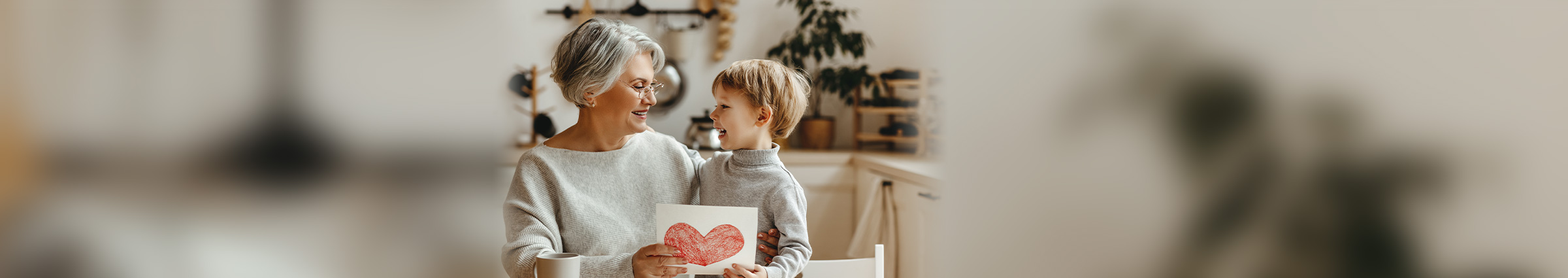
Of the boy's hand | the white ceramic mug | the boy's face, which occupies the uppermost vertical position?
the boy's face

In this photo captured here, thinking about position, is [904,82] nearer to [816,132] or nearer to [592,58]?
[816,132]

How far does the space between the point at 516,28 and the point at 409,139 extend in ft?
8.27

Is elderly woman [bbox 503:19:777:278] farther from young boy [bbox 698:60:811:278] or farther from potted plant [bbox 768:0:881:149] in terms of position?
potted plant [bbox 768:0:881:149]

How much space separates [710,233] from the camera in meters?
0.76

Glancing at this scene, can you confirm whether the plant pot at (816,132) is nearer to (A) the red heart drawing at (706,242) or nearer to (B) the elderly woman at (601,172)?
(B) the elderly woman at (601,172)

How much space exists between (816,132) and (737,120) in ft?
5.84

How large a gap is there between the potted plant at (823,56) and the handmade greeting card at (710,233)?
1735 millimetres

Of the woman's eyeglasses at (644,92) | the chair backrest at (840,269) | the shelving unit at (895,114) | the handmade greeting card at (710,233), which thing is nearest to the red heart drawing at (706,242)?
the handmade greeting card at (710,233)

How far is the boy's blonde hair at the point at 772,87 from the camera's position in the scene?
0.91m

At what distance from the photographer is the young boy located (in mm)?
915

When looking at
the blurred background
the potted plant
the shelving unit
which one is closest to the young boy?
the blurred background

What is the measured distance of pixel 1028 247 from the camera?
11.5 inches

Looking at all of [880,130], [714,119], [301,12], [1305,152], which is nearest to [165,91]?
[301,12]

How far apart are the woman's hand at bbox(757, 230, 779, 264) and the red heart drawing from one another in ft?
0.50
